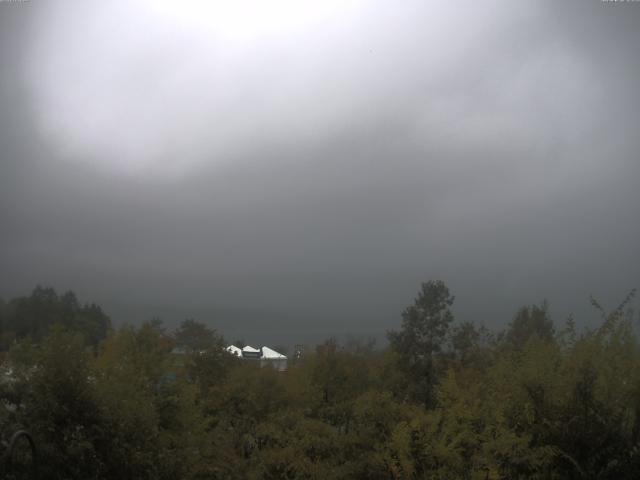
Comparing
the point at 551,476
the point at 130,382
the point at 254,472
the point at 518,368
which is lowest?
the point at 254,472

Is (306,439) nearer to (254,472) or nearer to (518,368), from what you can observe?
(254,472)

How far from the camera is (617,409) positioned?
17.2 metres

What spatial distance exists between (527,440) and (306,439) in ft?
29.4

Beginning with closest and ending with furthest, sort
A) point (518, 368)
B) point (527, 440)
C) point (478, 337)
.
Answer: point (527, 440)
point (518, 368)
point (478, 337)

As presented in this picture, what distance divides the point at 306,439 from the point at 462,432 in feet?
22.4

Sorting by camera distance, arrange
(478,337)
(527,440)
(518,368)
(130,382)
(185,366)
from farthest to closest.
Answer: (478,337)
(185,366)
(518,368)
(130,382)
(527,440)

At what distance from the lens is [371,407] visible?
2309cm

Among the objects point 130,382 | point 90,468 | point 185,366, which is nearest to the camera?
point 90,468

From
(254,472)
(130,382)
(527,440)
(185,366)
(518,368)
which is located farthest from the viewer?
(185,366)

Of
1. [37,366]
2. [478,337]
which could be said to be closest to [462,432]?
[37,366]

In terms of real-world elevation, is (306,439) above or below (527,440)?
below

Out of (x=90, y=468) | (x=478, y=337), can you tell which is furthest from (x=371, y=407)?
(x=478, y=337)

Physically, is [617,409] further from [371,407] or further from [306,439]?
[306,439]

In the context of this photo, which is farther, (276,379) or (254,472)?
(276,379)
